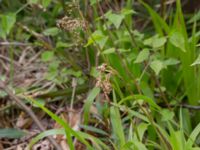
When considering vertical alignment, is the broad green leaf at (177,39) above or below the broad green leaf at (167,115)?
above

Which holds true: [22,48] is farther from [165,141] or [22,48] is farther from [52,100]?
[165,141]

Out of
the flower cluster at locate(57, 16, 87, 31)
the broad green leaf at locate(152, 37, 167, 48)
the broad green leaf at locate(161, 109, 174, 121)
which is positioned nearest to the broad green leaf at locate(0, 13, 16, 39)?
the flower cluster at locate(57, 16, 87, 31)

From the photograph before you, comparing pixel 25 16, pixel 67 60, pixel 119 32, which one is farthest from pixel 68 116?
pixel 25 16

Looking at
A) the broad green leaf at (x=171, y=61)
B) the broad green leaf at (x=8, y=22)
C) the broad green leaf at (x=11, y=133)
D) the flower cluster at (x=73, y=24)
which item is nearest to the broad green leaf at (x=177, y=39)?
the broad green leaf at (x=171, y=61)

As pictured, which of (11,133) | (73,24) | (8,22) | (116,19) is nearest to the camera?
(73,24)

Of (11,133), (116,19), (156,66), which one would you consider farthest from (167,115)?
(11,133)

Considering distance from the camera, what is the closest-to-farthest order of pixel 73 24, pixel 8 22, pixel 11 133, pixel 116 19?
pixel 73 24
pixel 116 19
pixel 8 22
pixel 11 133

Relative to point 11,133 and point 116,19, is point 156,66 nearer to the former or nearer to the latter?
point 116,19

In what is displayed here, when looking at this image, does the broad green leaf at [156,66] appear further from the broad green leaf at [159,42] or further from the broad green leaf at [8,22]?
the broad green leaf at [8,22]

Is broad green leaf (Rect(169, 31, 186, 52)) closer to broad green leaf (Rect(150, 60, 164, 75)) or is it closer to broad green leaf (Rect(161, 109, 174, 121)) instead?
broad green leaf (Rect(150, 60, 164, 75))

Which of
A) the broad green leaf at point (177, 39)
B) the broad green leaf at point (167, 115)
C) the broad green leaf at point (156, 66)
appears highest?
the broad green leaf at point (177, 39)
